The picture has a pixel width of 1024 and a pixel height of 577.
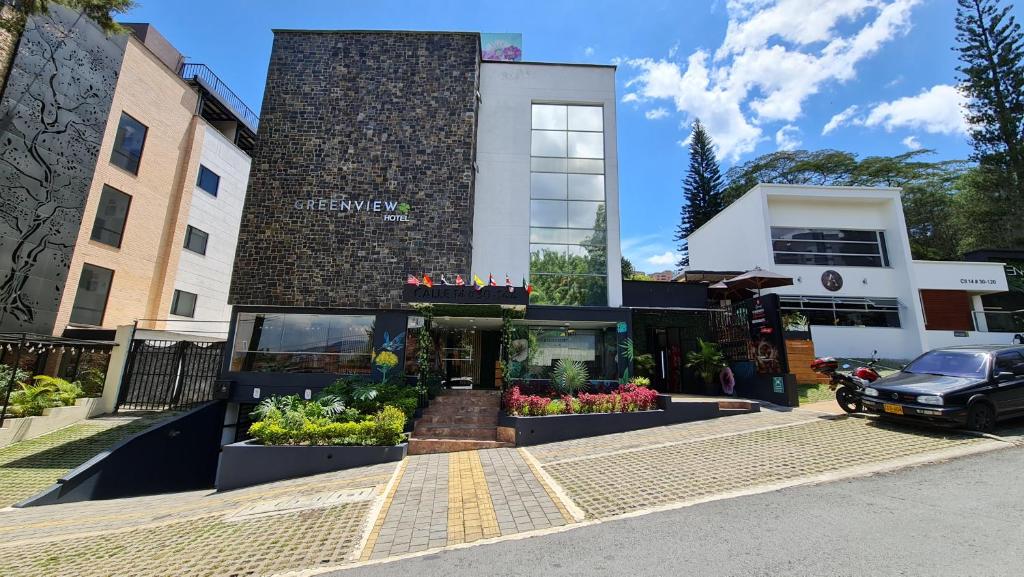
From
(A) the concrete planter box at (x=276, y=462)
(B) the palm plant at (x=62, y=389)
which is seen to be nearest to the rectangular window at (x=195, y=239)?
(B) the palm plant at (x=62, y=389)

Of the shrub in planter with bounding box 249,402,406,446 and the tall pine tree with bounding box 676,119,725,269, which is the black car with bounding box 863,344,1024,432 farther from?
the tall pine tree with bounding box 676,119,725,269

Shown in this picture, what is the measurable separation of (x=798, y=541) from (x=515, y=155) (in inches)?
562

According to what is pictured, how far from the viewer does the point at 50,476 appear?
8633mm

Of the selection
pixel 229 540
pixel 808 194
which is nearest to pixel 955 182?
pixel 808 194

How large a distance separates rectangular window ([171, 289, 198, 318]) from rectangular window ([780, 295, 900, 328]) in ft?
88.7

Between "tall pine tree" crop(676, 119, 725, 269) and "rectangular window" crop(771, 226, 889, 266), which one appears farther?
"tall pine tree" crop(676, 119, 725, 269)

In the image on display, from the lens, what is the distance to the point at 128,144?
16.9m

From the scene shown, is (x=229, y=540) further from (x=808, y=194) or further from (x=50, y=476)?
(x=808, y=194)

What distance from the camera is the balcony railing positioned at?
61.0 feet

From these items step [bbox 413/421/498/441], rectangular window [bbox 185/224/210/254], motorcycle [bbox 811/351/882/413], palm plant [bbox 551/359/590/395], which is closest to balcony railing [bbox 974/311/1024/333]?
motorcycle [bbox 811/351/882/413]

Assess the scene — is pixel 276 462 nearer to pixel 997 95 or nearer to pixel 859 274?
pixel 859 274

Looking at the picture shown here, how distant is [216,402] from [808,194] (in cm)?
2486

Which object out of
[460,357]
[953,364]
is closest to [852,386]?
[953,364]

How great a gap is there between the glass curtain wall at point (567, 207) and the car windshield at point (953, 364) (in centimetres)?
805
